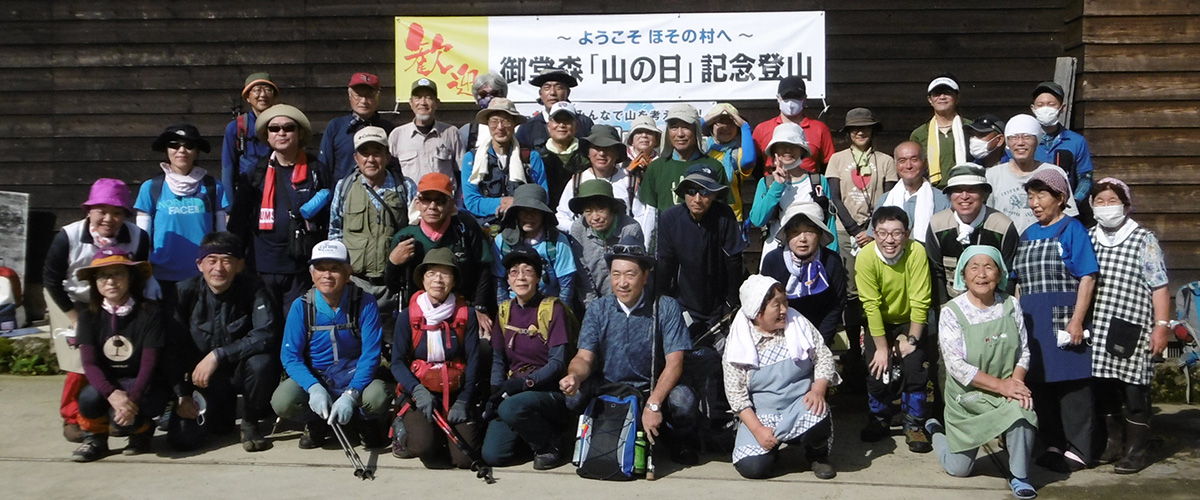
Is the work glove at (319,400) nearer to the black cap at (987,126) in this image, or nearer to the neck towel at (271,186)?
the neck towel at (271,186)

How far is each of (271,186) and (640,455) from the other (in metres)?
2.65

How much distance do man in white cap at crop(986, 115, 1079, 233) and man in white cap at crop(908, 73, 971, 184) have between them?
1.74ft

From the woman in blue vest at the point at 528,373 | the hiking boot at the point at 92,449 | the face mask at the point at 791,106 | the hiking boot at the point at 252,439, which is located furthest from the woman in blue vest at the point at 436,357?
the face mask at the point at 791,106

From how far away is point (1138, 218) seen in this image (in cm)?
744

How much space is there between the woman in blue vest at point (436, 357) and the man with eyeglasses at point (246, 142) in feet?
5.08

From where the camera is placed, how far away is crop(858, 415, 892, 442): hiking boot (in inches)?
217

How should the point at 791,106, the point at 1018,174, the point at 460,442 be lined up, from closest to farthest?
the point at 460,442 → the point at 1018,174 → the point at 791,106

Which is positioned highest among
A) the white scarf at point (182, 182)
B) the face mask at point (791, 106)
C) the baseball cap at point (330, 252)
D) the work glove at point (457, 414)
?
the face mask at point (791, 106)

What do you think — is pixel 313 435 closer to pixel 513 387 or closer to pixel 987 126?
pixel 513 387

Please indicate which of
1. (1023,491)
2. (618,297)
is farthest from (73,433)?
(1023,491)

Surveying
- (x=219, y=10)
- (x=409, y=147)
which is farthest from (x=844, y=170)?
(x=219, y=10)

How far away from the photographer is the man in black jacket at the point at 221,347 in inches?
211

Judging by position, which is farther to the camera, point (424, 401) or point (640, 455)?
point (424, 401)

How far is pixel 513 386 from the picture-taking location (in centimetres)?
509
